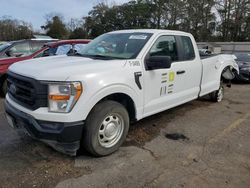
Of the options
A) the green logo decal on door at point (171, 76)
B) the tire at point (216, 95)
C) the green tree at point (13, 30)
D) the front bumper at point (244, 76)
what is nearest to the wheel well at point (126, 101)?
the green logo decal on door at point (171, 76)

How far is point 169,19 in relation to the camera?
156ft

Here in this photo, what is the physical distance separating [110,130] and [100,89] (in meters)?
0.68

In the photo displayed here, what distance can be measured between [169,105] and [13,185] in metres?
2.84

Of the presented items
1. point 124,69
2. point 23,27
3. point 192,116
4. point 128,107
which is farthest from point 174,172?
point 23,27

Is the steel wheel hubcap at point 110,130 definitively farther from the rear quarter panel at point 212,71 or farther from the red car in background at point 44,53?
the red car in background at point 44,53

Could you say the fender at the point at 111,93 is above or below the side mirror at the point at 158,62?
below

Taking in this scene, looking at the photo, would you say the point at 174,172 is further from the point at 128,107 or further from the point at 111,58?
the point at 111,58

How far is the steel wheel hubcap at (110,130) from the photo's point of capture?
3.66 m

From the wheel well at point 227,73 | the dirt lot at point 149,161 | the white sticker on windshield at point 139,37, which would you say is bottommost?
the dirt lot at point 149,161

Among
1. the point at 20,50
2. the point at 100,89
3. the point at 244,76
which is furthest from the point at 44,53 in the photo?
the point at 244,76

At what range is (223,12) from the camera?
135 ft

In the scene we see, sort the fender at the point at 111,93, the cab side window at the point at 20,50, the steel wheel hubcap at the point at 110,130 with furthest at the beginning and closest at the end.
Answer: the cab side window at the point at 20,50
the steel wheel hubcap at the point at 110,130
the fender at the point at 111,93

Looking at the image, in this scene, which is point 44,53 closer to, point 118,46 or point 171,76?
point 118,46

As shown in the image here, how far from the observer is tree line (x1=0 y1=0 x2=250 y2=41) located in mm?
40406
